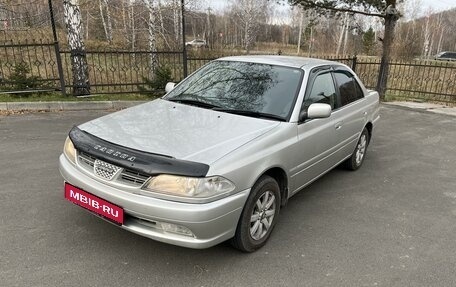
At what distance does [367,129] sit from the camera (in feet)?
17.2

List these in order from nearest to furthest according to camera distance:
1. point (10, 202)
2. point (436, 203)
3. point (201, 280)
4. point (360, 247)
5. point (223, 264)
Answer: 1. point (201, 280)
2. point (223, 264)
3. point (360, 247)
4. point (10, 202)
5. point (436, 203)

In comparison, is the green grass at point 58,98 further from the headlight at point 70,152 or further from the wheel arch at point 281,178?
the wheel arch at point 281,178

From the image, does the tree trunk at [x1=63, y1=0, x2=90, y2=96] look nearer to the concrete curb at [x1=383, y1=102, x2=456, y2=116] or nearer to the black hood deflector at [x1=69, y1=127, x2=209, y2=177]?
the black hood deflector at [x1=69, y1=127, x2=209, y2=177]

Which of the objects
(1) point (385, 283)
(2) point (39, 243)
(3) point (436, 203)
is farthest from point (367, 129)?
(2) point (39, 243)

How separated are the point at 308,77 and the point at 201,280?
87.2 inches

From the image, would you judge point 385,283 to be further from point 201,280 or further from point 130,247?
point 130,247

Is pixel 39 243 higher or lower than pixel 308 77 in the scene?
lower

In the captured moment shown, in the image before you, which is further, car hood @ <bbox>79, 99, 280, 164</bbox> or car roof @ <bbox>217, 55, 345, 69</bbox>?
car roof @ <bbox>217, 55, 345, 69</bbox>

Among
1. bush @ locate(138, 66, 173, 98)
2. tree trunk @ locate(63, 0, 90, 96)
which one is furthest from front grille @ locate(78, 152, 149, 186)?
bush @ locate(138, 66, 173, 98)

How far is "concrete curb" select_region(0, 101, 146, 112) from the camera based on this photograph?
24.5 feet

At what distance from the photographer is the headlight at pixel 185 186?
238 centimetres

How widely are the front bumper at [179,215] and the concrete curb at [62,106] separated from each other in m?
5.82

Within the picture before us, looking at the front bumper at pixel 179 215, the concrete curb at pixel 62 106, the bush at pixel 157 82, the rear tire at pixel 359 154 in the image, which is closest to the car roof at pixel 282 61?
the rear tire at pixel 359 154

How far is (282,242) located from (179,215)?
120cm
